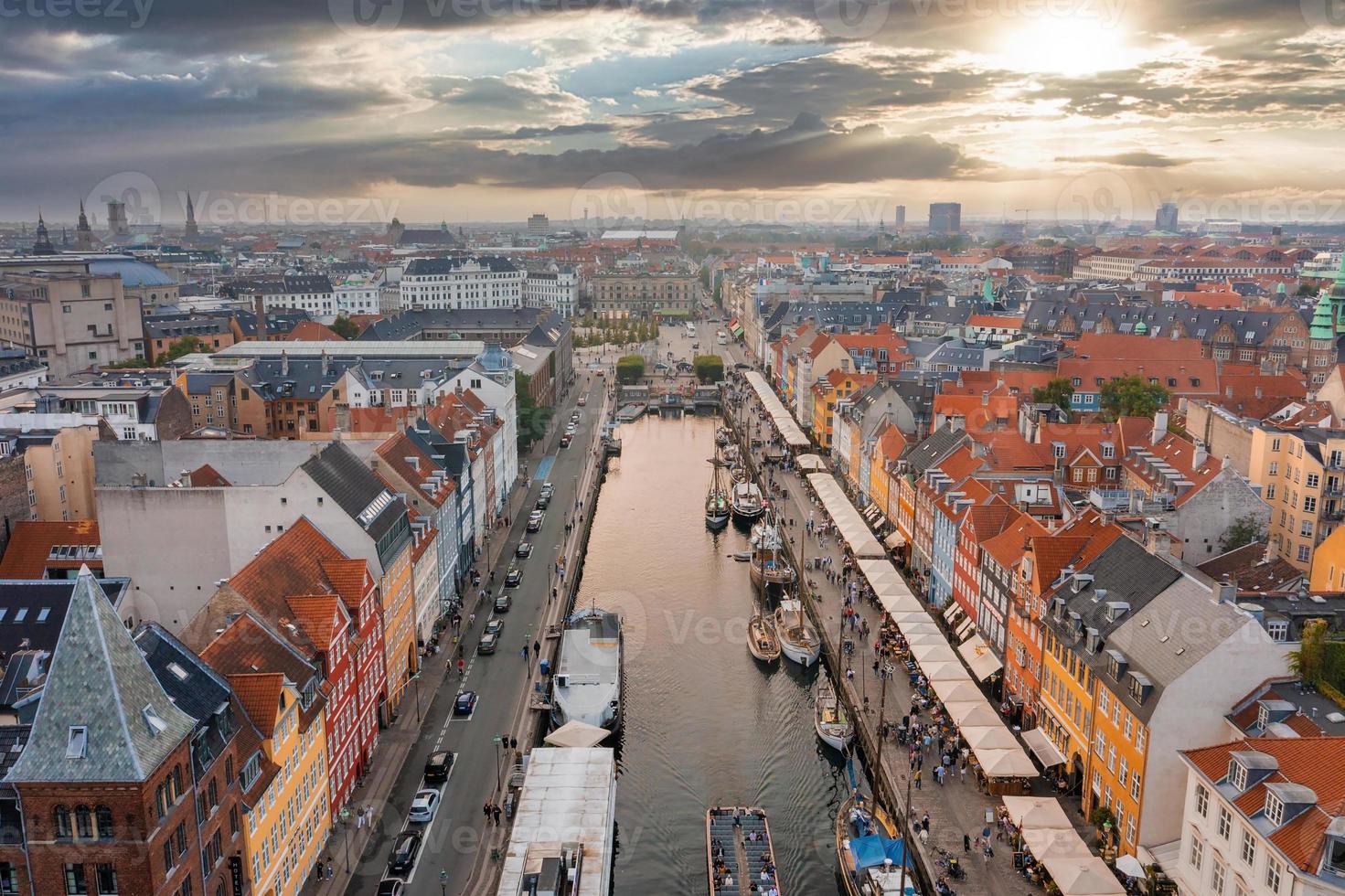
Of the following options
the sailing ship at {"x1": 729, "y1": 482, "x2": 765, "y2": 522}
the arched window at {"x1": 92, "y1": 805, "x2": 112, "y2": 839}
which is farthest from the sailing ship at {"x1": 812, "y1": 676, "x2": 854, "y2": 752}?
the sailing ship at {"x1": 729, "y1": 482, "x2": 765, "y2": 522}

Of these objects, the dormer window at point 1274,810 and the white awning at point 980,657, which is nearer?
the dormer window at point 1274,810

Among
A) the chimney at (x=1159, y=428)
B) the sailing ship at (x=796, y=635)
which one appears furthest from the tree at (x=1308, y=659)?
the chimney at (x=1159, y=428)

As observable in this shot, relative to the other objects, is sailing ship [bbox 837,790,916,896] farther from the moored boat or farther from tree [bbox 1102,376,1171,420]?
tree [bbox 1102,376,1171,420]

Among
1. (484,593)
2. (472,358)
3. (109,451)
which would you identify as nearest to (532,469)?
(472,358)

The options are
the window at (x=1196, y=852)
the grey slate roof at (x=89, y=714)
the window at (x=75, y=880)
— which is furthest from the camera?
the window at (x=1196, y=852)

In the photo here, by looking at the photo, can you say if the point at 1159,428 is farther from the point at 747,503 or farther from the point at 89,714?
the point at 89,714

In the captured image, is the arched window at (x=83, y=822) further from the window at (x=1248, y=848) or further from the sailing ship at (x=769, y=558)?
the sailing ship at (x=769, y=558)
